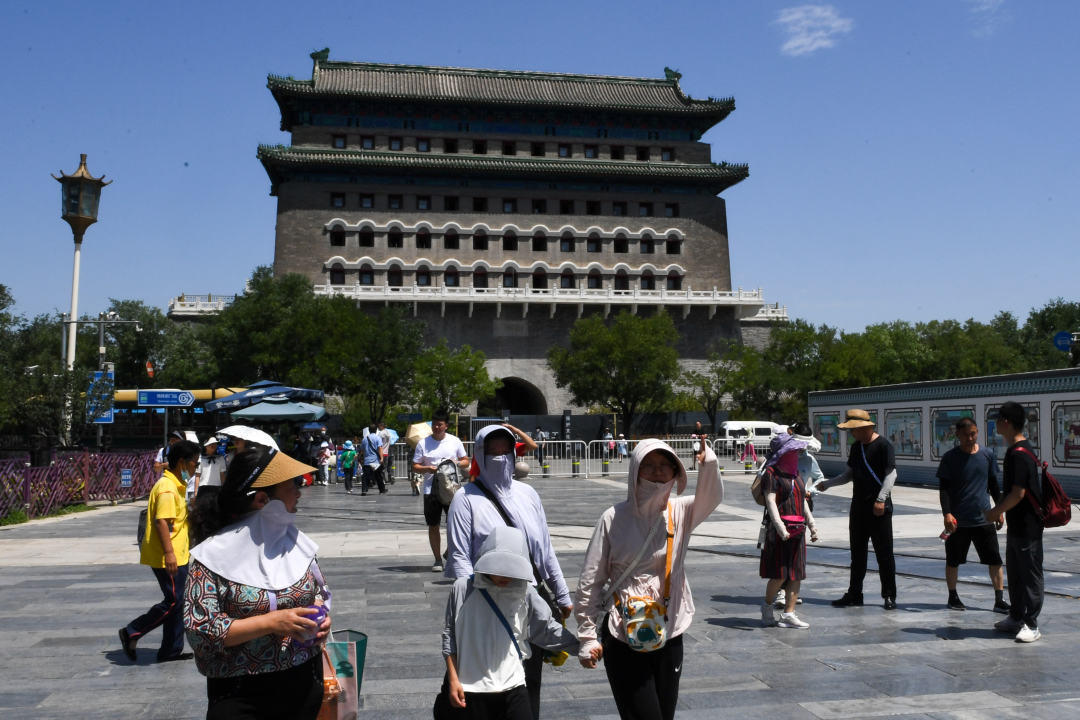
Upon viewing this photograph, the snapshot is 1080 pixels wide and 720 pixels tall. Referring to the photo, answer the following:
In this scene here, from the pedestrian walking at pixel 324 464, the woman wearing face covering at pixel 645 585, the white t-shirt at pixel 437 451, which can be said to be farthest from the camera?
the pedestrian walking at pixel 324 464

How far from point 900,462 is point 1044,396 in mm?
5540

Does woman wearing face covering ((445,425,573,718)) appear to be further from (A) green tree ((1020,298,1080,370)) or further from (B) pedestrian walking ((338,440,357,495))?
(A) green tree ((1020,298,1080,370))

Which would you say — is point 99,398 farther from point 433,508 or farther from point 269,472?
point 269,472

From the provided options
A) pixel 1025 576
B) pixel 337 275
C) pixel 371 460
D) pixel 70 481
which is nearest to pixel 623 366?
pixel 337 275

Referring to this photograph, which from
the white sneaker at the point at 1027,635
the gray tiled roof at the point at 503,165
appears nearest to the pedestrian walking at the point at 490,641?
the white sneaker at the point at 1027,635

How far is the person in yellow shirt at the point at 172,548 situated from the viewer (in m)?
6.71

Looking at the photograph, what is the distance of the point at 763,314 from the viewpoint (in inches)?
2544

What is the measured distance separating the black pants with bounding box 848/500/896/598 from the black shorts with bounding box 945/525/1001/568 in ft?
1.68

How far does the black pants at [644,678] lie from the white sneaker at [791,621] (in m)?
3.95

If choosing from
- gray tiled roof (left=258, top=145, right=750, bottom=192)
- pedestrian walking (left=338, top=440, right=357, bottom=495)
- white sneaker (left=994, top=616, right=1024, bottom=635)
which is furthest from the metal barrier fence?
gray tiled roof (left=258, top=145, right=750, bottom=192)

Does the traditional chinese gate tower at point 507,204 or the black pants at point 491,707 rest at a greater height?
the traditional chinese gate tower at point 507,204

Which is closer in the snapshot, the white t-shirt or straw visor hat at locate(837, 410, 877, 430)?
straw visor hat at locate(837, 410, 877, 430)

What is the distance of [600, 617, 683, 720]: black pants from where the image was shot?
13.6ft

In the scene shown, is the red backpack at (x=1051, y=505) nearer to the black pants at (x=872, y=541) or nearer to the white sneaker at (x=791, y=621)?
the black pants at (x=872, y=541)
